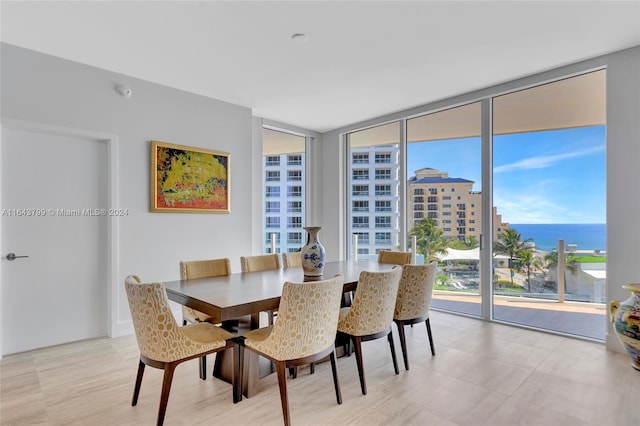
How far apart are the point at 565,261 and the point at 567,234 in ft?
0.91

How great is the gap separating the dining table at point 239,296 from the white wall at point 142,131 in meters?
1.35

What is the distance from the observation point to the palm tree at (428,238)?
4594mm

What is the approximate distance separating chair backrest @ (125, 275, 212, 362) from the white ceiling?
6.32 ft

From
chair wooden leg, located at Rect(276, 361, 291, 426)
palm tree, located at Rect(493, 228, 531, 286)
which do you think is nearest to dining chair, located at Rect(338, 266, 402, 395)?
chair wooden leg, located at Rect(276, 361, 291, 426)

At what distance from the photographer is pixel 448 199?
451 centimetres

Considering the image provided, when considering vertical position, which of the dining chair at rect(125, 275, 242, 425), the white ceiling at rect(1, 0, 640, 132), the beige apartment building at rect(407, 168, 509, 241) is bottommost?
the dining chair at rect(125, 275, 242, 425)

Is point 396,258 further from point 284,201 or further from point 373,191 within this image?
point 284,201

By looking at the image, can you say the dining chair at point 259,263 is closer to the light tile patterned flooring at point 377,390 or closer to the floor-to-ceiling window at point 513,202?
the light tile patterned flooring at point 377,390

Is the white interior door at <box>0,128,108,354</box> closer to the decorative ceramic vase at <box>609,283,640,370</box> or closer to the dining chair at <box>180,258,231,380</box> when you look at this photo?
the dining chair at <box>180,258,231,380</box>

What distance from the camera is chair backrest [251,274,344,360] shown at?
1982 millimetres

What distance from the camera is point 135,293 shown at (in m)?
1.97

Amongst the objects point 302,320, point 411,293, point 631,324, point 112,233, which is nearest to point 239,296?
point 302,320

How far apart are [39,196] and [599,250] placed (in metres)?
5.28

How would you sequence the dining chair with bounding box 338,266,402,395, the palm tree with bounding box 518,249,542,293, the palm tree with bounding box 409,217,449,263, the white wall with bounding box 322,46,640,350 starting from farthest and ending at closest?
the palm tree with bounding box 409,217,449,263, the palm tree with bounding box 518,249,542,293, the white wall with bounding box 322,46,640,350, the dining chair with bounding box 338,266,402,395
